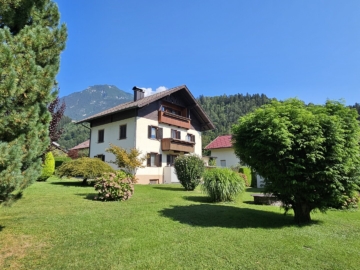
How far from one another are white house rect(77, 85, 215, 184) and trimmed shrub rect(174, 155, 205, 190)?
6247 millimetres

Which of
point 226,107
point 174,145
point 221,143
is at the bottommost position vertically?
point 174,145

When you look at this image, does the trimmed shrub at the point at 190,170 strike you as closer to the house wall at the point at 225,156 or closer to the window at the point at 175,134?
the window at the point at 175,134

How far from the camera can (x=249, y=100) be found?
85188mm

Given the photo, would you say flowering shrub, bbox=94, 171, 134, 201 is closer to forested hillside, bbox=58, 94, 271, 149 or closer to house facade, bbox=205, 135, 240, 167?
house facade, bbox=205, 135, 240, 167

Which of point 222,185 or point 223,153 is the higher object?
point 223,153

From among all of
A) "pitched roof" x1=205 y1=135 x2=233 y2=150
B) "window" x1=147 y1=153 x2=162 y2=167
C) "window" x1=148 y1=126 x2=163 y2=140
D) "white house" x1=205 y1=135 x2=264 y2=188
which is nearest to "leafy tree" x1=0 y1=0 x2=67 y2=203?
"window" x1=147 y1=153 x2=162 y2=167

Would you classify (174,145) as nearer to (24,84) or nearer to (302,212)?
(302,212)

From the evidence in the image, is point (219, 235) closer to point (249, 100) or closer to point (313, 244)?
point (313, 244)

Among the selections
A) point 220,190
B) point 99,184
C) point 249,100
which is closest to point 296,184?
point 220,190

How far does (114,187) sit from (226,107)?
75.6 metres

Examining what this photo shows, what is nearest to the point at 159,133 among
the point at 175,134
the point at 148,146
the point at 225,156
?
the point at 148,146

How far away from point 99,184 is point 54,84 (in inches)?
246

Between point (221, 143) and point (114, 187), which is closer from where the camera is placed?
point (114, 187)

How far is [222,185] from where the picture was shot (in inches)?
430
